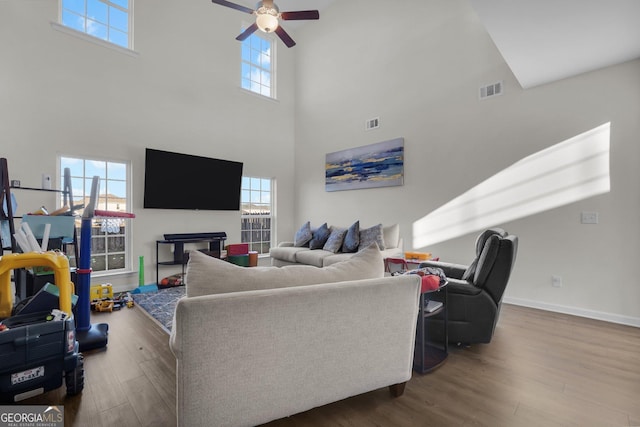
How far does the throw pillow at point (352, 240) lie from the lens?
4.82 m

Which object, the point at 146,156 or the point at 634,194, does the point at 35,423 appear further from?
the point at 634,194

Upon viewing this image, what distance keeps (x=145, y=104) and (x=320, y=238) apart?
142 inches

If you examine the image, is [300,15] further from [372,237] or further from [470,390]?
[470,390]

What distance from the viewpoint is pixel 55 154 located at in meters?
Answer: 4.04

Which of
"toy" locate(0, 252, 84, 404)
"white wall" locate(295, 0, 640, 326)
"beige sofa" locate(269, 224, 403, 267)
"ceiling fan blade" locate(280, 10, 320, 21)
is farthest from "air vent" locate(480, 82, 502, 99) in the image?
"toy" locate(0, 252, 84, 404)

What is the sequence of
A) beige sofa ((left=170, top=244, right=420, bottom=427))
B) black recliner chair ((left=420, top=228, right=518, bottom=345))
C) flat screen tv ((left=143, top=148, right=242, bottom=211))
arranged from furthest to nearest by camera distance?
flat screen tv ((left=143, top=148, right=242, bottom=211)) → black recliner chair ((left=420, top=228, right=518, bottom=345)) → beige sofa ((left=170, top=244, right=420, bottom=427))

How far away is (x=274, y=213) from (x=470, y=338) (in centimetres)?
486

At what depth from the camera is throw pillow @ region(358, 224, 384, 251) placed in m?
4.64

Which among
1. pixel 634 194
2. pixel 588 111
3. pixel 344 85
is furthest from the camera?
pixel 344 85

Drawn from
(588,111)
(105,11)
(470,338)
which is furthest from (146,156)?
(588,111)

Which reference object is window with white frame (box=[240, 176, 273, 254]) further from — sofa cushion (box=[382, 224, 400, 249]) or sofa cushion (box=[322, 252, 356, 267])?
sofa cushion (box=[382, 224, 400, 249])

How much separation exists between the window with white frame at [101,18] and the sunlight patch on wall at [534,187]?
562 centimetres

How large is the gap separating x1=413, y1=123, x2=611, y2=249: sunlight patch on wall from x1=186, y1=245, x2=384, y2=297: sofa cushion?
3003mm

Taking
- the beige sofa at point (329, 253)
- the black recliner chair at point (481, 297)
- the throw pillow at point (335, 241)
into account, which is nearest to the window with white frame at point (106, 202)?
the beige sofa at point (329, 253)
